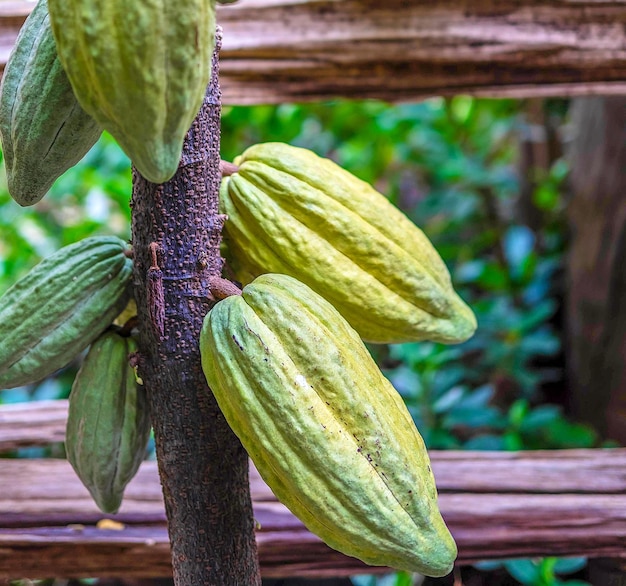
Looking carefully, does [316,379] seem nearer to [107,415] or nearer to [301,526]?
[107,415]

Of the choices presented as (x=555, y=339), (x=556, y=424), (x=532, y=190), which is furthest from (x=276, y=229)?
(x=532, y=190)

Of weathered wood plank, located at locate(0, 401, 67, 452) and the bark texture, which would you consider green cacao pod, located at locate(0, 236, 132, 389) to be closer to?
weathered wood plank, located at locate(0, 401, 67, 452)

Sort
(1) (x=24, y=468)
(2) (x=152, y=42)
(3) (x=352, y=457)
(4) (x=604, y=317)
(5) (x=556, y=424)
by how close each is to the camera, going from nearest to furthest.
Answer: (2) (x=152, y=42), (3) (x=352, y=457), (1) (x=24, y=468), (5) (x=556, y=424), (4) (x=604, y=317)

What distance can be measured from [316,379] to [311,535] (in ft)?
1.63

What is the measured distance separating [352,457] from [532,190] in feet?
6.20

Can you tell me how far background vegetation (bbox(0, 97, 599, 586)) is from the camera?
156 centimetres

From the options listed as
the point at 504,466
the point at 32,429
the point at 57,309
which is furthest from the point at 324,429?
the point at 32,429

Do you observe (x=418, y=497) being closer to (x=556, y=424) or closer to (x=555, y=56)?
(x=555, y=56)

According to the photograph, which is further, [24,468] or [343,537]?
[24,468]

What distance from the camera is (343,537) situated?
54cm

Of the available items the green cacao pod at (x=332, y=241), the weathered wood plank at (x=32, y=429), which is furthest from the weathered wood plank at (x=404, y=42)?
the weathered wood plank at (x=32, y=429)

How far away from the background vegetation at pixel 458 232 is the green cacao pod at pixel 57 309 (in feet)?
3.22

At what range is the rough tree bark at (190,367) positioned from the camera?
606 millimetres

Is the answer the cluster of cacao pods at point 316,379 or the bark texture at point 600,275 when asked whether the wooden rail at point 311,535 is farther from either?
the bark texture at point 600,275
